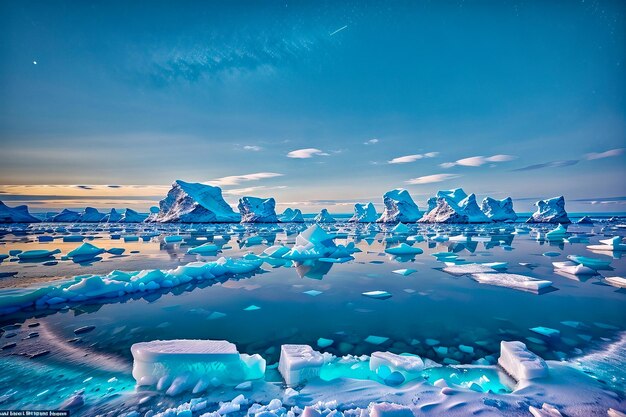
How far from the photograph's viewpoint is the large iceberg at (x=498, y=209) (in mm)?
60969

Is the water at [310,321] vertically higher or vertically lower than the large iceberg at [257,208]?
lower

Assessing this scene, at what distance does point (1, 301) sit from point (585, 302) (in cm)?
1037

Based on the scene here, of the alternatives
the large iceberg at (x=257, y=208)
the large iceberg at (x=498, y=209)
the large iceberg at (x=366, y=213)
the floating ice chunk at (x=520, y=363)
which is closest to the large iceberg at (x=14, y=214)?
the large iceberg at (x=257, y=208)

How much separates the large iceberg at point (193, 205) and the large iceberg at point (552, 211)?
202 feet

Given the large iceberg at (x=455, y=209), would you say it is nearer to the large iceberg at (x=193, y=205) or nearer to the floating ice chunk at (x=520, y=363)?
the large iceberg at (x=193, y=205)

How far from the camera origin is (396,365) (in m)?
2.73

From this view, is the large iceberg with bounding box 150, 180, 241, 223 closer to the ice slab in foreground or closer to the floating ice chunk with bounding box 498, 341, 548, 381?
the ice slab in foreground

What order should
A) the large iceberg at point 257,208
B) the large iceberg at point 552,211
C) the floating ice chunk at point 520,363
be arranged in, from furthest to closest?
the large iceberg at point 257,208, the large iceberg at point 552,211, the floating ice chunk at point 520,363

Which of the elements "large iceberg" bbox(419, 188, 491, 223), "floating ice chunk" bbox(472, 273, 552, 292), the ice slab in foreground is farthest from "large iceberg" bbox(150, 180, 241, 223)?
the ice slab in foreground

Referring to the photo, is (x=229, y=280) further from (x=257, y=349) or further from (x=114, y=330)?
(x=257, y=349)

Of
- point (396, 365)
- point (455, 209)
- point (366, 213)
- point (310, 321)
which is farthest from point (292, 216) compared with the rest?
point (396, 365)

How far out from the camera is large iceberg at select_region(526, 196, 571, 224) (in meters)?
47.7

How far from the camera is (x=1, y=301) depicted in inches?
177

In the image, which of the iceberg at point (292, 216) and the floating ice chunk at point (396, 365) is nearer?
the floating ice chunk at point (396, 365)
